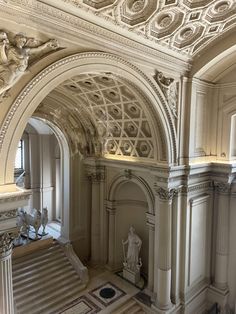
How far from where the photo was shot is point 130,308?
9242mm

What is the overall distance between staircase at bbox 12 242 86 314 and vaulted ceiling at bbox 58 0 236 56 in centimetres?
901

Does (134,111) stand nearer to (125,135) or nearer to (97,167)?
(125,135)

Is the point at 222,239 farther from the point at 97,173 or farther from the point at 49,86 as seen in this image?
the point at 49,86

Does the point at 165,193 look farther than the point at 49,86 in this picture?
Yes

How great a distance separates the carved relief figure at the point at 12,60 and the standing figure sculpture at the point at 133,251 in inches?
307

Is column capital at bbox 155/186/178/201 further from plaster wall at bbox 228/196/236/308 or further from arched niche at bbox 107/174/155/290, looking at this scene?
plaster wall at bbox 228/196/236/308

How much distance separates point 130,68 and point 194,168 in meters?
4.03

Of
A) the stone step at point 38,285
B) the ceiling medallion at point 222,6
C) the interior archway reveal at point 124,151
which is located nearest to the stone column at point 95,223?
the interior archway reveal at point 124,151

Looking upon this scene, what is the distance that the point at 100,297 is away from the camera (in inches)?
378

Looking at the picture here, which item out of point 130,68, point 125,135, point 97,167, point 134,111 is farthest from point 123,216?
point 130,68

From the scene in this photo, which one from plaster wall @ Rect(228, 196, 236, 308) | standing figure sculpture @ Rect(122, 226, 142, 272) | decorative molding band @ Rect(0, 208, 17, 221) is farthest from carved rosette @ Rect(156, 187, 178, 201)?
decorative molding band @ Rect(0, 208, 17, 221)

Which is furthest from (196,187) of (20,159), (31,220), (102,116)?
(20,159)

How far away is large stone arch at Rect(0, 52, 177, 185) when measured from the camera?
A: 4.43 meters

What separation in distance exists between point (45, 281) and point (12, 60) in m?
8.54
